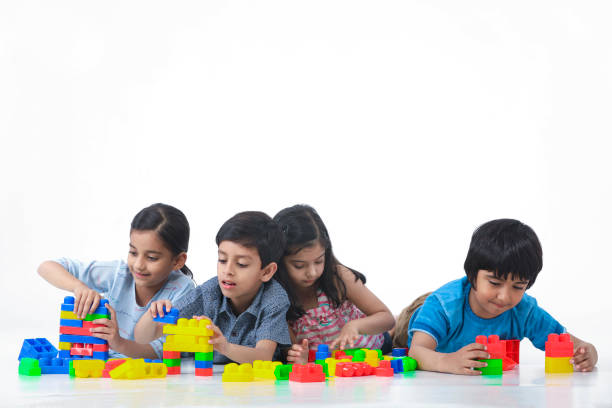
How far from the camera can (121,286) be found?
12.6ft

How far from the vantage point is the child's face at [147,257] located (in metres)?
3.64

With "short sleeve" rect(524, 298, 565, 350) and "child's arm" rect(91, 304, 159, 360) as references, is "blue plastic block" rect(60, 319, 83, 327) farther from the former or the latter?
"short sleeve" rect(524, 298, 565, 350)

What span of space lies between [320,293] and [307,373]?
0.96m

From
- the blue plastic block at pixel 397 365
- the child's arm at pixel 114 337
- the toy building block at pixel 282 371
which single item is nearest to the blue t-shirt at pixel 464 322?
the blue plastic block at pixel 397 365

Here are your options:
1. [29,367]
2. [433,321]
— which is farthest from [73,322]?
[433,321]

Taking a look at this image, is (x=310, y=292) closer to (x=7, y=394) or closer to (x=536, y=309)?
(x=536, y=309)

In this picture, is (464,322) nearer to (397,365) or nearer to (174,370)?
(397,365)

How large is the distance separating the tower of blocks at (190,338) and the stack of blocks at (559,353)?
145 cm

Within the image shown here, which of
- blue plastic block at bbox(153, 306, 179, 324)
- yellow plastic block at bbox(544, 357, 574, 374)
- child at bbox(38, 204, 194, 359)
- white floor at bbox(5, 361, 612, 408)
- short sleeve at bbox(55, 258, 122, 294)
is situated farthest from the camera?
short sleeve at bbox(55, 258, 122, 294)

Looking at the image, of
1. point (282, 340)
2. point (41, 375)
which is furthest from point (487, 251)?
point (41, 375)

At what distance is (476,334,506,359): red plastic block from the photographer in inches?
137

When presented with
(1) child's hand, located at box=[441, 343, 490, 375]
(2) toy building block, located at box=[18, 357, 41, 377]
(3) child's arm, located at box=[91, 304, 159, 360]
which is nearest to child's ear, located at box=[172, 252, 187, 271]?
(3) child's arm, located at box=[91, 304, 159, 360]

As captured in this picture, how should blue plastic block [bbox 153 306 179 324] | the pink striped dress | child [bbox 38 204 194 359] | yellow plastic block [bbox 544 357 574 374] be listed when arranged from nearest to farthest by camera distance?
blue plastic block [bbox 153 306 179 324]
yellow plastic block [bbox 544 357 574 374]
child [bbox 38 204 194 359]
the pink striped dress

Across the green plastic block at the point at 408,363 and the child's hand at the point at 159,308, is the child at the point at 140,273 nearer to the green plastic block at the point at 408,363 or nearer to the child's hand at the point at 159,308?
the child's hand at the point at 159,308
